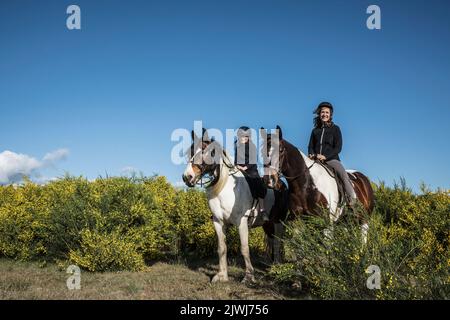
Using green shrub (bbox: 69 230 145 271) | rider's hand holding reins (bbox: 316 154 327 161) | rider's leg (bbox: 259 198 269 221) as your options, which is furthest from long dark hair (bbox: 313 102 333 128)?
green shrub (bbox: 69 230 145 271)

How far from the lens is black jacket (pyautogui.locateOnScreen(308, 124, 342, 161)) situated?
7.49 meters

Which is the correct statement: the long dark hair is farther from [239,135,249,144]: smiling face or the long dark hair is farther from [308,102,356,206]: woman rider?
[239,135,249,144]: smiling face

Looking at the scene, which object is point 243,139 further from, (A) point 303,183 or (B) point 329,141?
(B) point 329,141

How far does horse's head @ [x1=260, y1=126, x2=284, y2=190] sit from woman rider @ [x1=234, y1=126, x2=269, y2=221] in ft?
3.32

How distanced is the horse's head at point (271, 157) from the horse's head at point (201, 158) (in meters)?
1.16

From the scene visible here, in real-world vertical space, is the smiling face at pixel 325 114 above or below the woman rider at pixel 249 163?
above

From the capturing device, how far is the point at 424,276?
496cm

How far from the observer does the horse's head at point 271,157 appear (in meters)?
6.18

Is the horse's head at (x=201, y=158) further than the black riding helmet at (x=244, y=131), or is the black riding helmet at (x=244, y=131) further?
the black riding helmet at (x=244, y=131)

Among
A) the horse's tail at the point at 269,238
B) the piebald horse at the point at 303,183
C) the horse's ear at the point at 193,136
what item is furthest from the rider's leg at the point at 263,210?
the horse's ear at the point at 193,136

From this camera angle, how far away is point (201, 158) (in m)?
6.82
